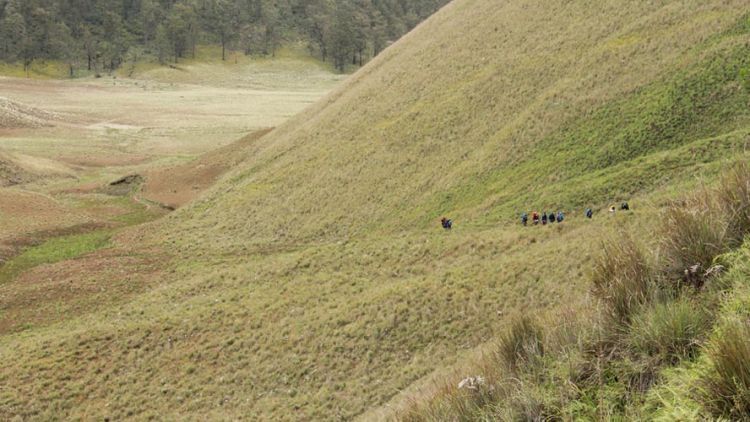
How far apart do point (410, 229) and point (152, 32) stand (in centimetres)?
18300

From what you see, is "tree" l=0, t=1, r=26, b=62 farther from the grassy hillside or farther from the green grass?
the green grass

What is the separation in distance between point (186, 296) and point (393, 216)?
1257 cm

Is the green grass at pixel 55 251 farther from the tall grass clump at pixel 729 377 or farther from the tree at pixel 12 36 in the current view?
the tree at pixel 12 36

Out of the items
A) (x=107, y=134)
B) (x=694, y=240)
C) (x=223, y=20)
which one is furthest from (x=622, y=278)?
(x=223, y=20)

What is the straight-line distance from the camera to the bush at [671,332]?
6500 mm

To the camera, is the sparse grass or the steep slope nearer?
the sparse grass

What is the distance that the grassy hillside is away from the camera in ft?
62.5

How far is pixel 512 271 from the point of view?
791 inches

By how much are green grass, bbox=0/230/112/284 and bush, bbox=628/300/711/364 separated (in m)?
34.7

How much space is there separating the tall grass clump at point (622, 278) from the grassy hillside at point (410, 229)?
44.3 inches

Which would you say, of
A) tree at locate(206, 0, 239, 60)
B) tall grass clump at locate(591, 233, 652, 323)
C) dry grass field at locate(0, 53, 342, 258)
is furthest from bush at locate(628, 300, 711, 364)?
tree at locate(206, 0, 239, 60)

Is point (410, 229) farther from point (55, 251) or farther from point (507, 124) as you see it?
point (55, 251)

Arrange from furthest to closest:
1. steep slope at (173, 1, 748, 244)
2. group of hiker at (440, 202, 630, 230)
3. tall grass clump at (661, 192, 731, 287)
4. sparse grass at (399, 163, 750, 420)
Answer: steep slope at (173, 1, 748, 244) < group of hiker at (440, 202, 630, 230) < tall grass clump at (661, 192, 731, 287) < sparse grass at (399, 163, 750, 420)

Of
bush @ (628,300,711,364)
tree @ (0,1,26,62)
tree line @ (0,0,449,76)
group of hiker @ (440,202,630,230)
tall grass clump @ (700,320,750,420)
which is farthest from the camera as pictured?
tree line @ (0,0,449,76)
